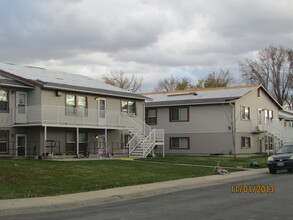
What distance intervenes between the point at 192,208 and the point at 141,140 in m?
21.0

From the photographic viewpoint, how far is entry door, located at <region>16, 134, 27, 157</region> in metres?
28.1

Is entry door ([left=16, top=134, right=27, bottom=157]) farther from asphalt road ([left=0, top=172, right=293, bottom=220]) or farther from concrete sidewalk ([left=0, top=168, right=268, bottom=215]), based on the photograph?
asphalt road ([left=0, top=172, right=293, bottom=220])

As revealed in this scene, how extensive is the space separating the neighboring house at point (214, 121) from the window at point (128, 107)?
2.91 meters

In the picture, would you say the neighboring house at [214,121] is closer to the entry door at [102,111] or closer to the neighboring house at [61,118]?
the neighboring house at [61,118]

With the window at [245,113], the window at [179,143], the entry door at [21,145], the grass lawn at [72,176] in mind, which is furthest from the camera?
the window at [179,143]

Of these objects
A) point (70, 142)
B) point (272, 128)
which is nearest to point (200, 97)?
point (272, 128)

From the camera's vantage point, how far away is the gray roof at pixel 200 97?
38.7 metres

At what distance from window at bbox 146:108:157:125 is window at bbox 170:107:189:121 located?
6.25 ft

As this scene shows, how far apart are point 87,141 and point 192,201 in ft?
66.7

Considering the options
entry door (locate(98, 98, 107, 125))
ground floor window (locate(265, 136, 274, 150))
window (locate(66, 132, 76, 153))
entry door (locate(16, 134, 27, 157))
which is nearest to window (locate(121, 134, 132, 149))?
entry door (locate(98, 98, 107, 125))

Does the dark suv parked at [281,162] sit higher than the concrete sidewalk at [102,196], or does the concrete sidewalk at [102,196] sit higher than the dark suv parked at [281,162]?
the dark suv parked at [281,162]

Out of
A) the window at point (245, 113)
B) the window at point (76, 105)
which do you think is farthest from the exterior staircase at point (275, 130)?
the window at point (76, 105)

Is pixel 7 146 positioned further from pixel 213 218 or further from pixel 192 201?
pixel 213 218

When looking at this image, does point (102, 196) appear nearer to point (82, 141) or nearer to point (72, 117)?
point (72, 117)
